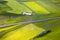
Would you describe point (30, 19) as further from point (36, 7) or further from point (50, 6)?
point (50, 6)

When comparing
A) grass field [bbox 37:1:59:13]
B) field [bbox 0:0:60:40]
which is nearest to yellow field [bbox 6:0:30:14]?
field [bbox 0:0:60:40]

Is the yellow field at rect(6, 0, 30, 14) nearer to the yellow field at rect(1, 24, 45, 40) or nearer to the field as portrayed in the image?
the field

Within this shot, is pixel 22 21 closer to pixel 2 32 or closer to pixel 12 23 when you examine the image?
pixel 12 23

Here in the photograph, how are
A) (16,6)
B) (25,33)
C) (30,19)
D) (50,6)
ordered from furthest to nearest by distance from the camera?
(50,6) → (16,6) → (30,19) → (25,33)

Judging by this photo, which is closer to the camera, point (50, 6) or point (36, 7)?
point (36, 7)

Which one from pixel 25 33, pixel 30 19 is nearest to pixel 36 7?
pixel 30 19

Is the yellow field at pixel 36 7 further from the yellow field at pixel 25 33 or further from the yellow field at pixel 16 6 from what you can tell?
the yellow field at pixel 25 33

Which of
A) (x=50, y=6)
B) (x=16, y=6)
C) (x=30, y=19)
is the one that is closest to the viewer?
(x=30, y=19)

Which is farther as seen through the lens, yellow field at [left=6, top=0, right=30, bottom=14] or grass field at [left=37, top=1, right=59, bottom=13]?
grass field at [left=37, top=1, right=59, bottom=13]
